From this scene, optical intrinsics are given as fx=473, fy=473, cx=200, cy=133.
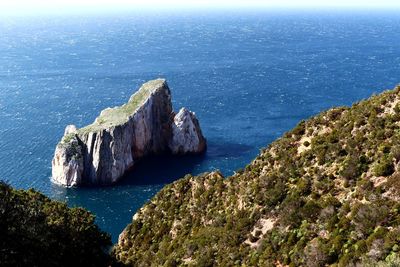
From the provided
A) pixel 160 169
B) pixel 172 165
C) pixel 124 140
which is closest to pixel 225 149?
pixel 172 165

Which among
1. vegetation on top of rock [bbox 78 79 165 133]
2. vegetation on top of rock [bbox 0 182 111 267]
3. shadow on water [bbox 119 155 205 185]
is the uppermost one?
vegetation on top of rock [bbox 0 182 111 267]

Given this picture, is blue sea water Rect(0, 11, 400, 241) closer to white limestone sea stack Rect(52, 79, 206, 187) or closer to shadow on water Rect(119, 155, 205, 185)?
shadow on water Rect(119, 155, 205, 185)

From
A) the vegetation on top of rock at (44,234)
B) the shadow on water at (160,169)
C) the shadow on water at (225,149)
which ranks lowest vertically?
the shadow on water at (160,169)

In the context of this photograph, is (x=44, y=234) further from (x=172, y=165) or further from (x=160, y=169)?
(x=172, y=165)

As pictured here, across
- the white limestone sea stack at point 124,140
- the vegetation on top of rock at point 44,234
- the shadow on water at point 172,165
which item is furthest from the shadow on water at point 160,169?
the vegetation on top of rock at point 44,234

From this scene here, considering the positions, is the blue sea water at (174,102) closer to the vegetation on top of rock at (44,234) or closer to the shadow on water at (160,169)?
the shadow on water at (160,169)

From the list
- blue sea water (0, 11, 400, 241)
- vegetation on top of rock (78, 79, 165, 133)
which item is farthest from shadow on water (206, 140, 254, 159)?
vegetation on top of rock (78, 79, 165, 133)
